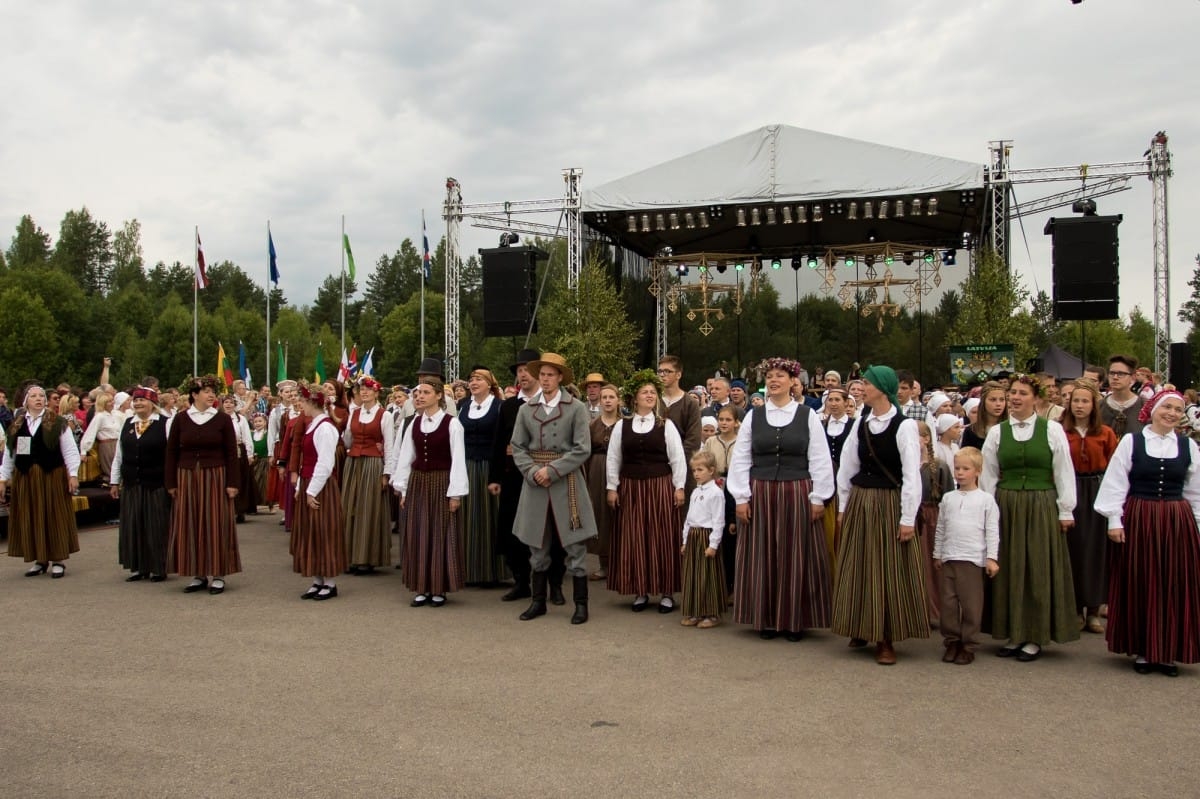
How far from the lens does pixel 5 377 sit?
148ft

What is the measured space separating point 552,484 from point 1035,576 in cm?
308

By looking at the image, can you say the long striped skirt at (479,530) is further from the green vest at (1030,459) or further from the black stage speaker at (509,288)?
the black stage speaker at (509,288)

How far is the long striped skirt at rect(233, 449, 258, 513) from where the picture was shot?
1189 centimetres

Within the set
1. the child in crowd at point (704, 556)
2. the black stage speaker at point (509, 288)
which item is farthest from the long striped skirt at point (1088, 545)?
the black stage speaker at point (509, 288)

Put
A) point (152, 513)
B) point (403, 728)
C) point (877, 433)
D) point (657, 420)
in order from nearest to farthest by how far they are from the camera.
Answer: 1. point (403, 728)
2. point (877, 433)
3. point (657, 420)
4. point (152, 513)

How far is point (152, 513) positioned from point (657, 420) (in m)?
4.37

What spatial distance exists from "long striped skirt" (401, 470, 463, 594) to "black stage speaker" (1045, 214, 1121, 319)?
1332 cm

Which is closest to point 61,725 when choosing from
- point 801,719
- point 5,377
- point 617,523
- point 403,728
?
point 403,728

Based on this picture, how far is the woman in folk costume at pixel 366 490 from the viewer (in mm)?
8281

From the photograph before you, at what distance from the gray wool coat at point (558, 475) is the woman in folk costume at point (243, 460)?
5.97m

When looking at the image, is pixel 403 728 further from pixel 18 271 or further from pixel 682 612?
pixel 18 271

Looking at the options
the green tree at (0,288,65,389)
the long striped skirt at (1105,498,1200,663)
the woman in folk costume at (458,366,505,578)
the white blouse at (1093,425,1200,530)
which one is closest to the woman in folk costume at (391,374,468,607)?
the woman in folk costume at (458,366,505,578)

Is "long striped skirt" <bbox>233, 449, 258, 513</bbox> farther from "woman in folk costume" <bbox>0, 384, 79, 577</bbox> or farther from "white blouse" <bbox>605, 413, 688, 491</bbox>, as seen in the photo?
"white blouse" <bbox>605, 413, 688, 491</bbox>

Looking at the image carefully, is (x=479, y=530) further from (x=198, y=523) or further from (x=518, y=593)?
(x=198, y=523)
